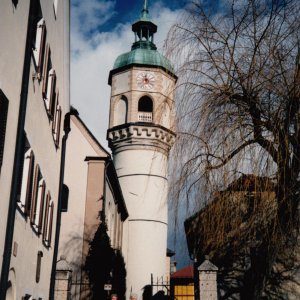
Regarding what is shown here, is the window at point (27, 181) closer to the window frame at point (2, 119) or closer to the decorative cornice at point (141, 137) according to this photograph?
the window frame at point (2, 119)

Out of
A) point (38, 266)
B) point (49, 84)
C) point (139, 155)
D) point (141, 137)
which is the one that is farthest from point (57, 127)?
point (141, 137)

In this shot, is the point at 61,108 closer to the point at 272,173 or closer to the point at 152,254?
the point at 272,173

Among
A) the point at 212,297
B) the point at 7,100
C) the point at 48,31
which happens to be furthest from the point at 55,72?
the point at 212,297

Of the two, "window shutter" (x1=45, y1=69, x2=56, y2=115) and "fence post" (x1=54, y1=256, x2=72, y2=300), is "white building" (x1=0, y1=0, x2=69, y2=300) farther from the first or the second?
"fence post" (x1=54, y1=256, x2=72, y2=300)

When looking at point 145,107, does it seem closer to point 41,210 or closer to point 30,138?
point 41,210

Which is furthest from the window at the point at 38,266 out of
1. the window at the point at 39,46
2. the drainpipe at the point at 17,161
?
the window at the point at 39,46

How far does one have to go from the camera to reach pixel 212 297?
41.9ft

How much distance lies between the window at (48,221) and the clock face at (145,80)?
740 inches

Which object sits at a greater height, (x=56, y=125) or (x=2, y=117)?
(x=56, y=125)

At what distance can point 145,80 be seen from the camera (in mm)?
32125

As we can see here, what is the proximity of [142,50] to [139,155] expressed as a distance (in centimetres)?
801

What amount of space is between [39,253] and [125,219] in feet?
57.9

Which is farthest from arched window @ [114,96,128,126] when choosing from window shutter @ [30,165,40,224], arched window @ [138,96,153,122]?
window shutter @ [30,165,40,224]

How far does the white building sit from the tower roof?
16982 millimetres
